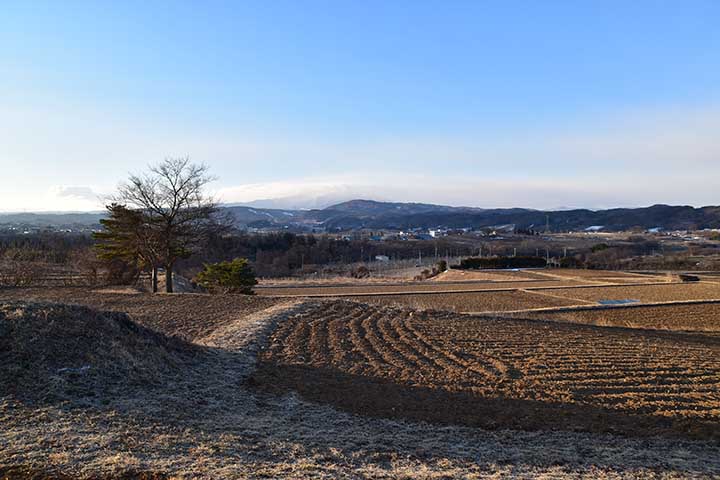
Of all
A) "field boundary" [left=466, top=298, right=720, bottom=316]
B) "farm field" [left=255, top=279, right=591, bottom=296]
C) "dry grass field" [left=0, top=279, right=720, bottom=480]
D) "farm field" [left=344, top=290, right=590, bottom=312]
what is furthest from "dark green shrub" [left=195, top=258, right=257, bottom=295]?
"dry grass field" [left=0, top=279, right=720, bottom=480]

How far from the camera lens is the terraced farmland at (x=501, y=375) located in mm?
8242

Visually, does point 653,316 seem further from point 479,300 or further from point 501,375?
point 501,375

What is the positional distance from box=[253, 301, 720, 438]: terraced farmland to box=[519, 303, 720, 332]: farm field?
6.30m

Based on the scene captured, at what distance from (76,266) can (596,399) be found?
34.4 m

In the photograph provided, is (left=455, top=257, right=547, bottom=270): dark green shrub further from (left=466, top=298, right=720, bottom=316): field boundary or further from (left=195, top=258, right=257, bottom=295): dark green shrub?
(left=195, top=258, right=257, bottom=295): dark green shrub

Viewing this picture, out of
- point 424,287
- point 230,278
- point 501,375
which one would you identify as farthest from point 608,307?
point 230,278

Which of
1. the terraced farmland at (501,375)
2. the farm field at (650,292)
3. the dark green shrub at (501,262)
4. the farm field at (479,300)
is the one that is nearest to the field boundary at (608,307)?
the farm field at (650,292)

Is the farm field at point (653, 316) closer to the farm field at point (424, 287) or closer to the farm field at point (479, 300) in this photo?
the farm field at point (479, 300)

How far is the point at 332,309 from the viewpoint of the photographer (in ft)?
66.4

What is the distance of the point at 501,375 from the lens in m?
10.7

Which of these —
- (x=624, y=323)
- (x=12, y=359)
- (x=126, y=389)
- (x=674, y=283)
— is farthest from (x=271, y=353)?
(x=674, y=283)

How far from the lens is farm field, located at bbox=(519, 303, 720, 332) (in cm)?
2319

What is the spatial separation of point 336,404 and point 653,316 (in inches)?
914

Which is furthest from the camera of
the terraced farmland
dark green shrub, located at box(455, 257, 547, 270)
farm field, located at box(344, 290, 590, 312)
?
dark green shrub, located at box(455, 257, 547, 270)
